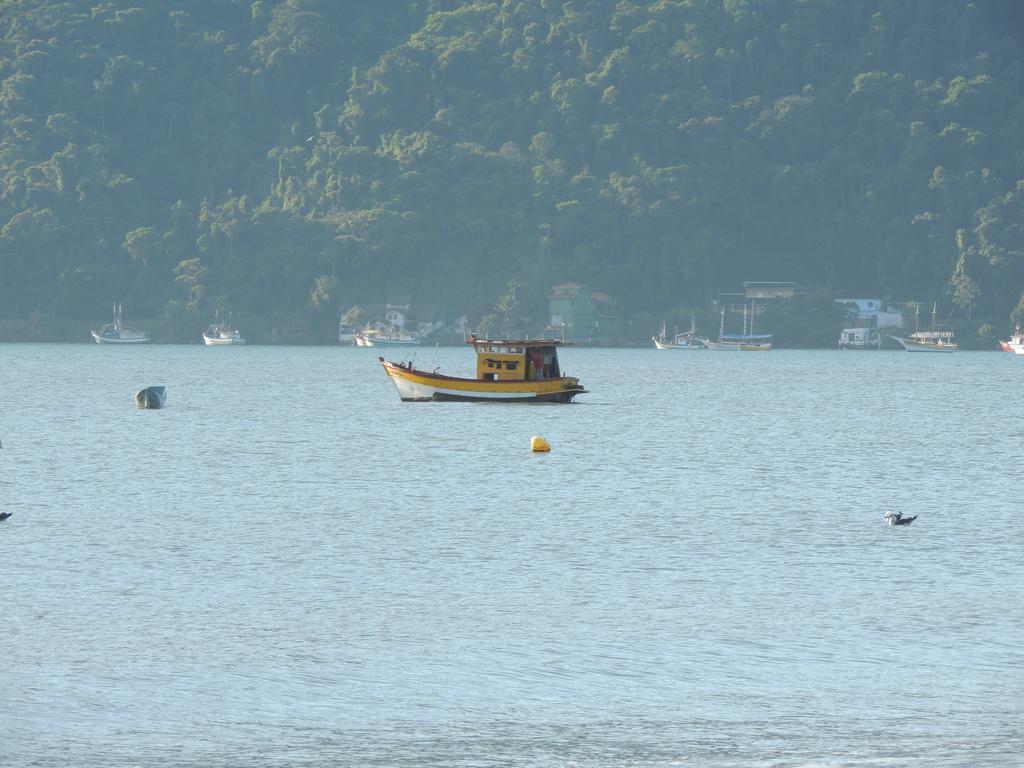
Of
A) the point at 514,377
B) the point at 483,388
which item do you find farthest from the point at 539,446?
the point at 514,377

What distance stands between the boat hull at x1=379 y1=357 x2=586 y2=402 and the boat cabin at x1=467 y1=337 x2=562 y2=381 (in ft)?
2.34

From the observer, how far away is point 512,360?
111125 millimetres

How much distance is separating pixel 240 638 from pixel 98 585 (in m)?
7.02

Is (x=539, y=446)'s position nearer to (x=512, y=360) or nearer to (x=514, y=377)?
(x=512, y=360)

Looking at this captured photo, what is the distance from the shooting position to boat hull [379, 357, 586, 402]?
111m

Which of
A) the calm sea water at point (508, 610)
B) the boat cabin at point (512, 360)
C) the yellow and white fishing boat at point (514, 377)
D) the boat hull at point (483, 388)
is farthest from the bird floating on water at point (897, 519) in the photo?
the boat hull at point (483, 388)

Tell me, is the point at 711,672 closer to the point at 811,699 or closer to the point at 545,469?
the point at 811,699

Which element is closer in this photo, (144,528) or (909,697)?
(909,697)

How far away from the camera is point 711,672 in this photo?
29.5m

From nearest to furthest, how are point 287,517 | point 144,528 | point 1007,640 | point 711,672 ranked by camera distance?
point 711,672, point 1007,640, point 144,528, point 287,517

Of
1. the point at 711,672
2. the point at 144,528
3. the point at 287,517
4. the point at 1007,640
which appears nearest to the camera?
the point at 711,672

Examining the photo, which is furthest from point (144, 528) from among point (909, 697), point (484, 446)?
point (484, 446)

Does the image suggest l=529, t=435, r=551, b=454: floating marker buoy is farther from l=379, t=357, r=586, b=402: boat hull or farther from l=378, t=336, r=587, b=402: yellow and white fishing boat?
l=379, t=357, r=586, b=402: boat hull

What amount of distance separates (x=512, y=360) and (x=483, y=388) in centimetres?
260
